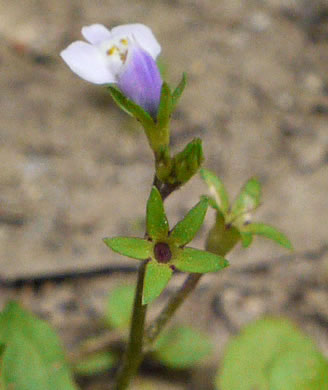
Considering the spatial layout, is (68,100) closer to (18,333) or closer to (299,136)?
(299,136)

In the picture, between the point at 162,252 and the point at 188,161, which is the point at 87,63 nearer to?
the point at 188,161

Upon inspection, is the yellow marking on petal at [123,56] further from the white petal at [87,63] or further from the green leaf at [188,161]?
the green leaf at [188,161]

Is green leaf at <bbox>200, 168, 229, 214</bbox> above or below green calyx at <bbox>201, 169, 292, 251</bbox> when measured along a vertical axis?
above

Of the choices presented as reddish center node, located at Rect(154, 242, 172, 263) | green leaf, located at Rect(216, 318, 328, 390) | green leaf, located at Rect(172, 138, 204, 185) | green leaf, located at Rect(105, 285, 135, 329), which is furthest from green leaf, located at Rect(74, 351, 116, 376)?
green leaf, located at Rect(172, 138, 204, 185)

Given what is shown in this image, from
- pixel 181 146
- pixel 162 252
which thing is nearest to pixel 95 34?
pixel 162 252

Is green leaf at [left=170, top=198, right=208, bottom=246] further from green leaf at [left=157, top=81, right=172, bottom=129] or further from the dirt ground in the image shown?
the dirt ground
